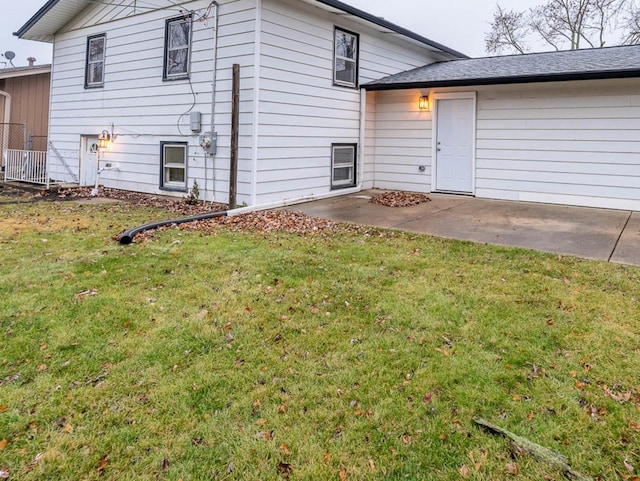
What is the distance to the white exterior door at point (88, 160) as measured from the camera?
439 inches

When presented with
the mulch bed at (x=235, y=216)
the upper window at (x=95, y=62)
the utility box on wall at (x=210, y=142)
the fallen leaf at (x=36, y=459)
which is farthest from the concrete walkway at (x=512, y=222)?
the upper window at (x=95, y=62)

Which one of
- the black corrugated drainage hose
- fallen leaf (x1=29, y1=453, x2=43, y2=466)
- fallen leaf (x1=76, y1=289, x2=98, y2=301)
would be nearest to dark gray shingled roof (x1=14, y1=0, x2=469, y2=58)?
the black corrugated drainage hose

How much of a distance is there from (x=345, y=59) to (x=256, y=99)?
299cm

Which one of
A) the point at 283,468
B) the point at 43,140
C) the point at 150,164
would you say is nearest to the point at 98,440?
the point at 283,468

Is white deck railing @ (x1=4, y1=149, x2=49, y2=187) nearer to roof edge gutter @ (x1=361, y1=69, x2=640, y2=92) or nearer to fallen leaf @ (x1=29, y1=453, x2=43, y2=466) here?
roof edge gutter @ (x1=361, y1=69, x2=640, y2=92)

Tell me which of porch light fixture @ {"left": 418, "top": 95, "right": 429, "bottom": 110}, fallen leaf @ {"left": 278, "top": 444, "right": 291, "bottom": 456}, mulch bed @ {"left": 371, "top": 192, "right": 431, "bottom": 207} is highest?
porch light fixture @ {"left": 418, "top": 95, "right": 429, "bottom": 110}

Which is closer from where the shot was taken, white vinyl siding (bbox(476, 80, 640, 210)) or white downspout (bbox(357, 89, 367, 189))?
white vinyl siding (bbox(476, 80, 640, 210))

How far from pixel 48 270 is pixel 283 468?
3.44 m

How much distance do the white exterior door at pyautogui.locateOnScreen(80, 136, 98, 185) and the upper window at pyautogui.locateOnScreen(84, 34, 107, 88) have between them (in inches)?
50.4

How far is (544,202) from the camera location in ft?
29.4

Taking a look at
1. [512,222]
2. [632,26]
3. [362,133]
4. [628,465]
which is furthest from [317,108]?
[632,26]

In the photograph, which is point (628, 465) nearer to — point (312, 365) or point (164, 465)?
point (312, 365)

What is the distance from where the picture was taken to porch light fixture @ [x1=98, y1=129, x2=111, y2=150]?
10391 millimetres

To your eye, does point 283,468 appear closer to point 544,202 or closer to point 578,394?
point 578,394
